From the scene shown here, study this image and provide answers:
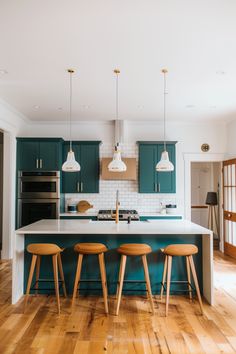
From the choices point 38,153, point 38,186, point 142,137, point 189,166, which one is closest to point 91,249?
point 38,186

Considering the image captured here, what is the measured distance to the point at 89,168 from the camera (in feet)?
19.9

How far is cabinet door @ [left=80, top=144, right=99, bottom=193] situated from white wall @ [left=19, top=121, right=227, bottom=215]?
0.30m

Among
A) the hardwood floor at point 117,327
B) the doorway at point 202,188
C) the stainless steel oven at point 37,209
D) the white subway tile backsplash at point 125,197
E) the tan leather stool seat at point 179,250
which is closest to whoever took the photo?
the hardwood floor at point 117,327

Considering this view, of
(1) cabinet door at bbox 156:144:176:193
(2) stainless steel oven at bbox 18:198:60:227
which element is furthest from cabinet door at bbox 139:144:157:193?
(2) stainless steel oven at bbox 18:198:60:227

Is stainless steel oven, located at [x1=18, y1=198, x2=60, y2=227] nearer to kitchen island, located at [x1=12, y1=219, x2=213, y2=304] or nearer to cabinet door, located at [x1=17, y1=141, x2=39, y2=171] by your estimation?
cabinet door, located at [x1=17, y1=141, x2=39, y2=171]

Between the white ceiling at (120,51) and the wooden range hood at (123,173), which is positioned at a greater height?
the white ceiling at (120,51)

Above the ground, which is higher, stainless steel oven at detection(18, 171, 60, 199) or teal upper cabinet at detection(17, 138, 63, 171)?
teal upper cabinet at detection(17, 138, 63, 171)

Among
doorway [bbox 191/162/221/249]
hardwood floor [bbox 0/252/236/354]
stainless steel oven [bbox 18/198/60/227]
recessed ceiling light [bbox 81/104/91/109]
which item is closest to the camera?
hardwood floor [bbox 0/252/236/354]

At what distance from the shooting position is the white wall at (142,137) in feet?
20.8

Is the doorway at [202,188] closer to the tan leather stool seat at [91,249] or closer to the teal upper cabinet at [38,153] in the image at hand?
the teal upper cabinet at [38,153]

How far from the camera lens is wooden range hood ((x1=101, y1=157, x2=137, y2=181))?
600 cm

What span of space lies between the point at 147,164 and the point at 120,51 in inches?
128

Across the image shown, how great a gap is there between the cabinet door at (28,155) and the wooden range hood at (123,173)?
1.40 metres

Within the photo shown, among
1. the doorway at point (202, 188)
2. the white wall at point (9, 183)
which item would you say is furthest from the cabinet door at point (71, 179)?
the doorway at point (202, 188)
